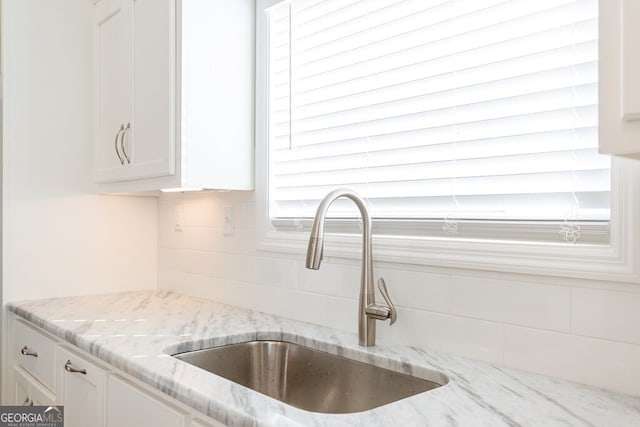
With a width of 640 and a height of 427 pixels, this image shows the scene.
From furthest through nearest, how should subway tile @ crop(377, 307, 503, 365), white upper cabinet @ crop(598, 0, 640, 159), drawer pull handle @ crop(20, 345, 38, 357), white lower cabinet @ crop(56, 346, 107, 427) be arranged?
1. drawer pull handle @ crop(20, 345, 38, 357)
2. white lower cabinet @ crop(56, 346, 107, 427)
3. subway tile @ crop(377, 307, 503, 365)
4. white upper cabinet @ crop(598, 0, 640, 159)

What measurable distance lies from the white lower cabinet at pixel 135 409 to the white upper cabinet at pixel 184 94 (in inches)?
29.1

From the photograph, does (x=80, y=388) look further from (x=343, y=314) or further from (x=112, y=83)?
(x=112, y=83)

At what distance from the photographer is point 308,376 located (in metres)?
1.59

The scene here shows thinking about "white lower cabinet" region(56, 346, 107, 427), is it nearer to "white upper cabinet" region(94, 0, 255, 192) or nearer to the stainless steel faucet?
"white upper cabinet" region(94, 0, 255, 192)

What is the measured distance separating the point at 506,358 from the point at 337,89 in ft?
3.38

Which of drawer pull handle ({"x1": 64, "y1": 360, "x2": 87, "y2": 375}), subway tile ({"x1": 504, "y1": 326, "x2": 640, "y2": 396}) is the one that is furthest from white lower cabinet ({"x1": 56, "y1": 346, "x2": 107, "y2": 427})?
subway tile ({"x1": 504, "y1": 326, "x2": 640, "y2": 396})

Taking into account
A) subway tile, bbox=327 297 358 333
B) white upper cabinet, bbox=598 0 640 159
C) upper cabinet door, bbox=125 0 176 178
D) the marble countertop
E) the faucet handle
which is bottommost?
the marble countertop

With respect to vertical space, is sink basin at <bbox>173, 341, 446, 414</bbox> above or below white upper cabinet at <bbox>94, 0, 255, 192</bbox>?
below

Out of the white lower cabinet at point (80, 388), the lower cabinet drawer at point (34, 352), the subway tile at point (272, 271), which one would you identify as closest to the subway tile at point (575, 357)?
the subway tile at point (272, 271)

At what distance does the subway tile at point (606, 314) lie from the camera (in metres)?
1.08

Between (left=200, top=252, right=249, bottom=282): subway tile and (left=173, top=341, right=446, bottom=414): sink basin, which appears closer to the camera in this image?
(left=173, top=341, right=446, bottom=414): sink basin

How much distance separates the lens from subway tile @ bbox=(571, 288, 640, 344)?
1.08 meters

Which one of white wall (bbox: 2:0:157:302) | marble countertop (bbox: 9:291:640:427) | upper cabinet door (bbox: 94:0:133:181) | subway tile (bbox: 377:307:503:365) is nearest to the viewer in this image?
marble countertop (bbox: 9:291:640:427)

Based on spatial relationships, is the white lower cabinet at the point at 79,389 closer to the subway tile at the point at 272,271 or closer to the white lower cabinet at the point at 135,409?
the white lower cabinet at the point at 135,409
